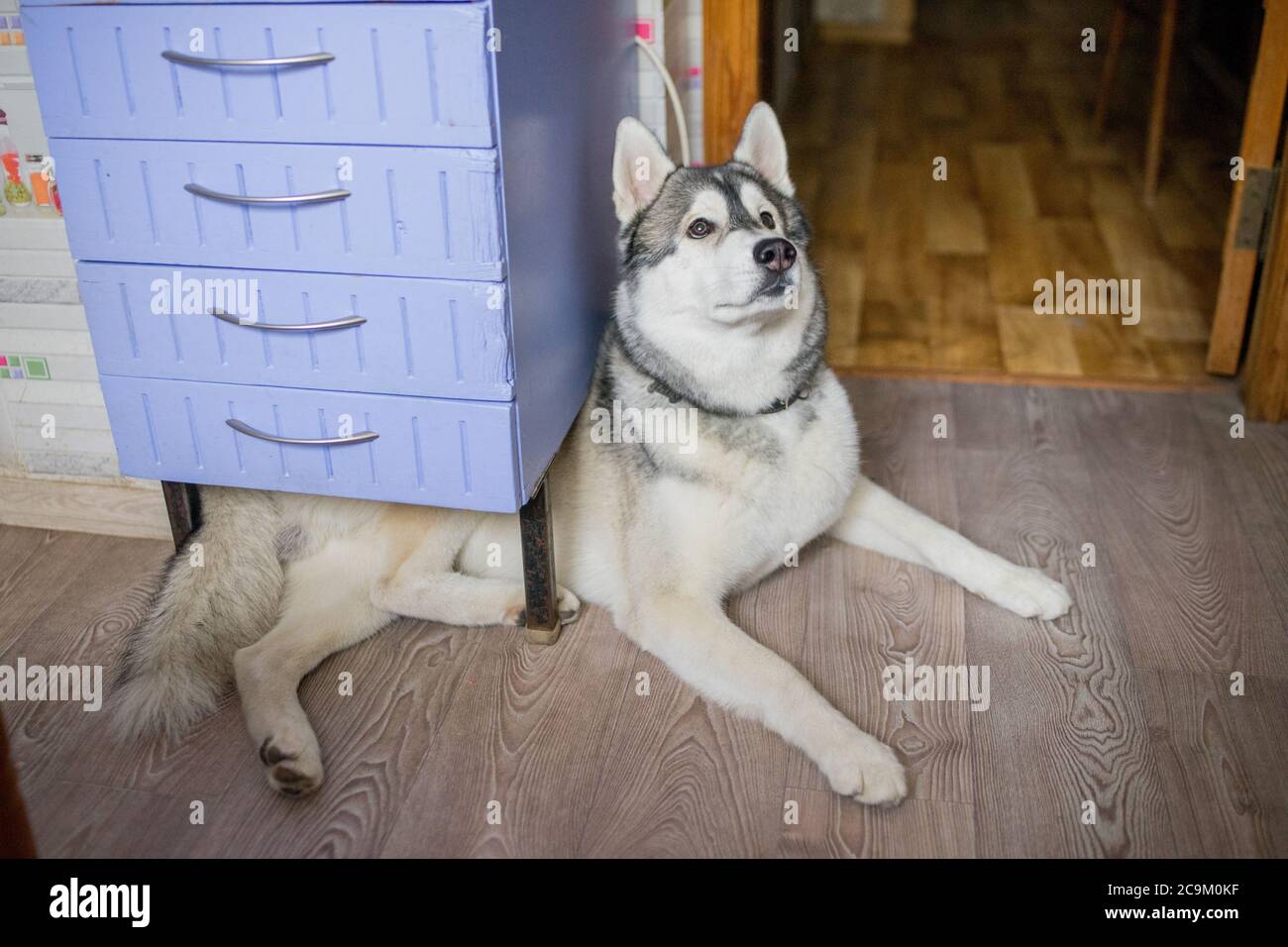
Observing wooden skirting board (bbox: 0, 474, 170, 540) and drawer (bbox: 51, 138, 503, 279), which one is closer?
drawer (bbox: 51, 138, 503, 279)

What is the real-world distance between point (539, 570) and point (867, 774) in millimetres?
638

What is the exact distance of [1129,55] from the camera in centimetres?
579

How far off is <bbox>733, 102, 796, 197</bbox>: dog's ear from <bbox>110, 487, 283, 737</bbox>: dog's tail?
103 cm

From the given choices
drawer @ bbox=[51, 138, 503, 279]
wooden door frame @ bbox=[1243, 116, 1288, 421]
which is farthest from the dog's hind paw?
wooden door frame @ bbox=[1243, 116, 1288, 421]

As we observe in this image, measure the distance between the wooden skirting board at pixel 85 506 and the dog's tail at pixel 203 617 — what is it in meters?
0.31

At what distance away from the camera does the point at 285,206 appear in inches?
65.0

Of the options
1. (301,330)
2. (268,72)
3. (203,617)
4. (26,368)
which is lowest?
(203,617)

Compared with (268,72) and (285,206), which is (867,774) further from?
(268,72)

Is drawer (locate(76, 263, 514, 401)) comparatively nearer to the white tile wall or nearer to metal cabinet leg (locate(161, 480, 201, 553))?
metal cabinet leg (locate(161, 480, 201, 553))

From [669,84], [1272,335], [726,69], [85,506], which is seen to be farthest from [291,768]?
[1272,335]

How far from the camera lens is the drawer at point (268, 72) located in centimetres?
151

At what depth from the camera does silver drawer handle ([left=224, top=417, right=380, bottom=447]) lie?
5.86 feet

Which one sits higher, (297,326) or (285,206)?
(285,206)

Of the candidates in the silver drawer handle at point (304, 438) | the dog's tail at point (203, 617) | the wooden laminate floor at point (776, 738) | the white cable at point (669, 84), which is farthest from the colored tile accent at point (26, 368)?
the white cable at point (669, 84)
